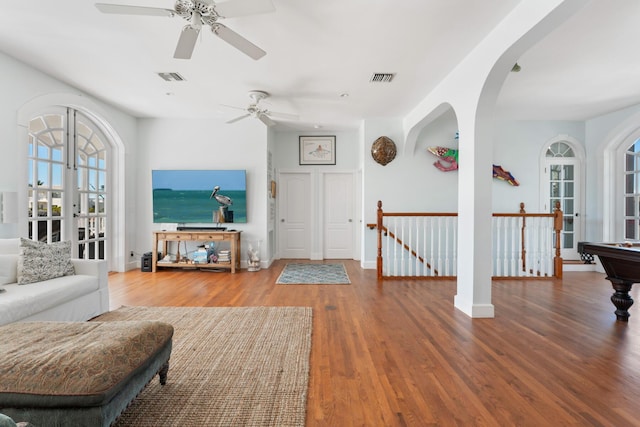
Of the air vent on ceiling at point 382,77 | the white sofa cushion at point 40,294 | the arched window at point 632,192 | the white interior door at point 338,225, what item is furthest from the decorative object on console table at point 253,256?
the arched window at point 632,192

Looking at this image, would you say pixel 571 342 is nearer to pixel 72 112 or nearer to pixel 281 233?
pixel 281 233

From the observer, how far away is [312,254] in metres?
6.98

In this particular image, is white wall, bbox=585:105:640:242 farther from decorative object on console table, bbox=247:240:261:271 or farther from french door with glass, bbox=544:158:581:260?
decorative object on console table, bbox=247:240:261:271

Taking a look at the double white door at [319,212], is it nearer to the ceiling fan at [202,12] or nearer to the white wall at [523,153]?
the white wall at [523,153]

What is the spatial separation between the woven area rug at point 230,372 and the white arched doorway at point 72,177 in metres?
2.05

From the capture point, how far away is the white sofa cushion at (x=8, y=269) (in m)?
2.74

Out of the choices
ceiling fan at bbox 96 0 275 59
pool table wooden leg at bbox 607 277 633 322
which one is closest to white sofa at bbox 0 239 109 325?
ceiling fan at bbox 96 0 275 59

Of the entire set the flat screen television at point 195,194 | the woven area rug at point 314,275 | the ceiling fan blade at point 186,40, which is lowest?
the woven area rug at point 314,275

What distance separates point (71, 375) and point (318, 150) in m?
6.03

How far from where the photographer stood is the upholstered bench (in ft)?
4.28

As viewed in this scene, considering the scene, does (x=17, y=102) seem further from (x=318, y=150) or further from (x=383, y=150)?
Result: (x=383, y=150)

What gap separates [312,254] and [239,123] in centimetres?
→ 312

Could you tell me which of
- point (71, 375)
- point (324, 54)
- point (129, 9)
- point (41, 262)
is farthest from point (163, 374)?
point (324, 54)

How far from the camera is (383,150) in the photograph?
564 cm
